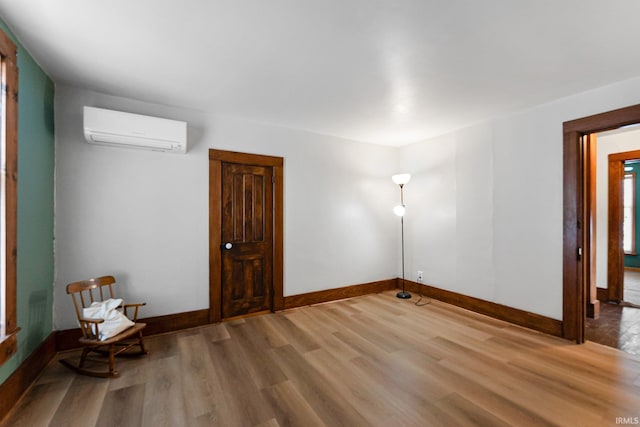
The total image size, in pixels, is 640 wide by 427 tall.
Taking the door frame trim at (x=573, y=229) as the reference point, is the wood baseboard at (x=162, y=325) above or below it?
below

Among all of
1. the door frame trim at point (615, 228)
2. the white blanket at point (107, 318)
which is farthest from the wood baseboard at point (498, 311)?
the white blanket at point (107, 318)

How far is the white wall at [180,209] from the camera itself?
267 cm

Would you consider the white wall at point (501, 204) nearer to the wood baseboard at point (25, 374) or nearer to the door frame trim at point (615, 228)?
the door frame trim at point (615, 228)

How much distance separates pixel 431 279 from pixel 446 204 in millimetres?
1196

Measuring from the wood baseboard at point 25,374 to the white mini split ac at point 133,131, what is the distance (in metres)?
1.89

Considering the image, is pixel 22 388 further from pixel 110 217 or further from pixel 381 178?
pixel 381 178

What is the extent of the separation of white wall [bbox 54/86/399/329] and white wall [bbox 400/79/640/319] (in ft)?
3.03

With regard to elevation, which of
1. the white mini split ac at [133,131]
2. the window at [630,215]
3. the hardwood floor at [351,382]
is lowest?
the hardwood floor at [351,382]

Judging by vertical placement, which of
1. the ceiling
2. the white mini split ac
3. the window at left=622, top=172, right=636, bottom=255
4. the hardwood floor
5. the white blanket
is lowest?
the hardwood floor

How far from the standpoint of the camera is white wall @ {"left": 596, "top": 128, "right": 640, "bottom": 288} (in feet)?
13.3

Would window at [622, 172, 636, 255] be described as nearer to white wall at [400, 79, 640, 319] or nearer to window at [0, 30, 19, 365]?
white wall at [400, 79, 640, 319]

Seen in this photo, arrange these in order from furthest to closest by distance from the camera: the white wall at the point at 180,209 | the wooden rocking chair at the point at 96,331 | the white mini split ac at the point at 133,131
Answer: the white wall at the point at 180,209 < the white mini split ac at the point at 133,131 < the wooden rocking chair at the point at 96,331

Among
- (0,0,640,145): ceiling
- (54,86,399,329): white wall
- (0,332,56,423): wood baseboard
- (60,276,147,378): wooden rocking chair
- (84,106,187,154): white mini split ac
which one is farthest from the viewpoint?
(54,86,399,329): white wall

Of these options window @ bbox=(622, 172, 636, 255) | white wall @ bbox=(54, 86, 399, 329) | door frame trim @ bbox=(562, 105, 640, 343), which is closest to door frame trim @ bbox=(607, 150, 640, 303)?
door frame trim @ bbox=(562, 105, 640, 343)
